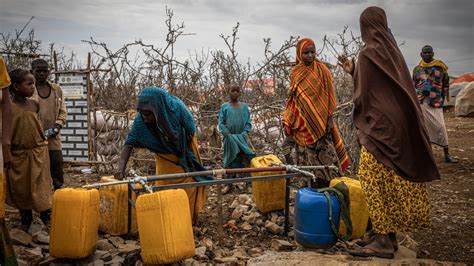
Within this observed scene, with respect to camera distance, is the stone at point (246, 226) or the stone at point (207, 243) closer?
the stone at point (207, 243)

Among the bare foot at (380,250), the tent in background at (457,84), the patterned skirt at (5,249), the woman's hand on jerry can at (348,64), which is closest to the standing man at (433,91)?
the woman's hand on jerry can at (348,64)

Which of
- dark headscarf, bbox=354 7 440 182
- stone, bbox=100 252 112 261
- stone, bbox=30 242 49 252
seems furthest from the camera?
stone, bbox=30 242 49 252

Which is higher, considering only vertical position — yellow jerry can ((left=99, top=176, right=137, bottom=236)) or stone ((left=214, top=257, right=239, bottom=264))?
yellow jerry can ((left=99, top=176, right=137, bottom=236))

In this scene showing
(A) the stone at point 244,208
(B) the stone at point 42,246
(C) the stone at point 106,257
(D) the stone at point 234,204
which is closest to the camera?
(C) the stone at point 106,257

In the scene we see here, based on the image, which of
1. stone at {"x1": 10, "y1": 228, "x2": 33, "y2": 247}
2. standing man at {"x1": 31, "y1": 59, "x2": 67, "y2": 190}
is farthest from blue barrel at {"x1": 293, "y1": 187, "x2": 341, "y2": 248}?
standing man at {"x1": 31, "y1": 59, "x2": 67, "y2": 190}

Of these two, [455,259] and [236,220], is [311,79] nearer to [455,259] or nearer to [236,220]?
[236,220]

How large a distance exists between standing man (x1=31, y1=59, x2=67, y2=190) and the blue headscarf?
3.40 ft

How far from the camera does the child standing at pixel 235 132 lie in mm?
5641

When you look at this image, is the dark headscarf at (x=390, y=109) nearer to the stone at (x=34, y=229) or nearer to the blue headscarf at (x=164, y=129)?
the blue headscarf at (x=164, y=129)

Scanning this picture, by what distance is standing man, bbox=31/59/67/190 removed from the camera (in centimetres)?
449

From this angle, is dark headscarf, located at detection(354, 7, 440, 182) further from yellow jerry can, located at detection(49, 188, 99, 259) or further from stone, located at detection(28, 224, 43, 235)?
stone, located at detection(28, 224, 43, 235)

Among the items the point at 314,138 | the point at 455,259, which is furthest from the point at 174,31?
the point at 455,259

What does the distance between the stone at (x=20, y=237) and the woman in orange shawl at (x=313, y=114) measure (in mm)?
2719

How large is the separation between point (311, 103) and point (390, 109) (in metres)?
1.53
